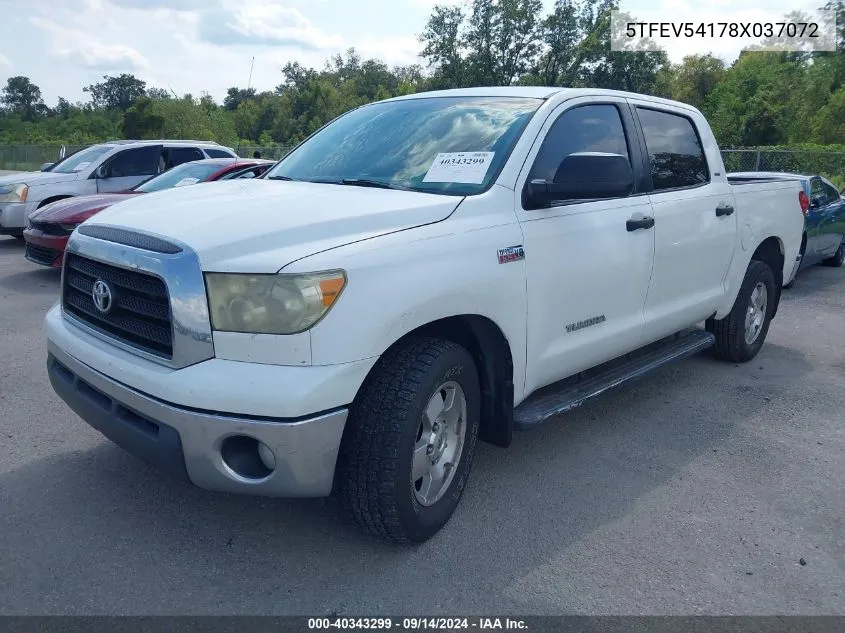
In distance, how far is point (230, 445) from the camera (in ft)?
8.73

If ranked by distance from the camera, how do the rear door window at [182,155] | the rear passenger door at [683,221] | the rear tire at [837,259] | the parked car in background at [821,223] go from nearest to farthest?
the rear passenger door at [683,221] < the parked car in background at [821,223] < the rear tire at [837,259] < the rear door window at [182,155]

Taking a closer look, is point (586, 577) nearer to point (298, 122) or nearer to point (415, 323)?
point (415, 323)

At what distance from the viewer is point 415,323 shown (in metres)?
2.85

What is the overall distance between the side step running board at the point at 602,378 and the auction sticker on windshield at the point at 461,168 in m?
1.13

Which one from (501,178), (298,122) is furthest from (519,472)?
(298,122)

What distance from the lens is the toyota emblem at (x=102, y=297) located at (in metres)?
3.00

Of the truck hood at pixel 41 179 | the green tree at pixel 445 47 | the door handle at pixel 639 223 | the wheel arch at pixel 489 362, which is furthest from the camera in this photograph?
the green tree at pixel 445 47

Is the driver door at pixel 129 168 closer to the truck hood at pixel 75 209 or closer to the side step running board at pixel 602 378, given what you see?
the truck hood at pixel 75 209

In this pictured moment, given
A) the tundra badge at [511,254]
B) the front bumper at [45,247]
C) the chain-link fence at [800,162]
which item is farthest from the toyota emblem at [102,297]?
the chain-link fence at [800,162]

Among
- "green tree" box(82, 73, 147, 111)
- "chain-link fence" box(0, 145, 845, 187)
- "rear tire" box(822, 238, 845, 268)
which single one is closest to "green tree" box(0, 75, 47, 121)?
"green tree" box(82, 73, 147, 111)

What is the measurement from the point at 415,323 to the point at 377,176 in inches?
43.4

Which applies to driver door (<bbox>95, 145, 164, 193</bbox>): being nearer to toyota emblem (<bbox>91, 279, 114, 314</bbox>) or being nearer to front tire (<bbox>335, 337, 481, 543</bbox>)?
toyota emblem (<bbox>91, 279, 114, 314</bbox>)

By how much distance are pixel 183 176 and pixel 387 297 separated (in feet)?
26.4

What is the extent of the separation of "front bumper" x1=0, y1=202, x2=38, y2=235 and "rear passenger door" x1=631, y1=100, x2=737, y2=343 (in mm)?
9918
